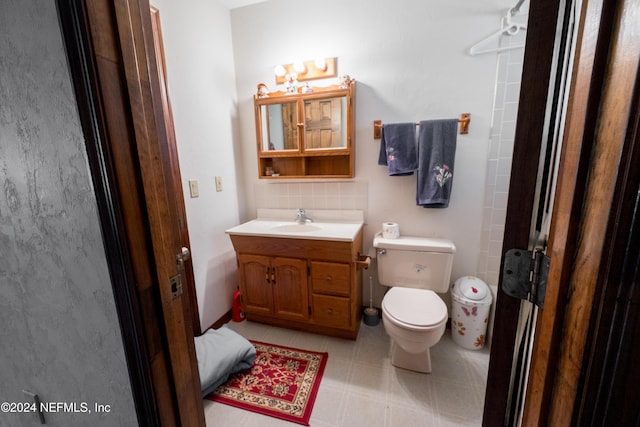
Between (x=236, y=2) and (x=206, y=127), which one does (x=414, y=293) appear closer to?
(x=206, y=127)

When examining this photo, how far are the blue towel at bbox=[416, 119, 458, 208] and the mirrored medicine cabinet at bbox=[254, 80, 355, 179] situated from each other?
486mm

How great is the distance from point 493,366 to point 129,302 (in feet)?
2.48

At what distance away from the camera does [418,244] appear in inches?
65.8

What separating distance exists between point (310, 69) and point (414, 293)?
1.76m

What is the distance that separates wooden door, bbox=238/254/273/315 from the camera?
1.82 meters

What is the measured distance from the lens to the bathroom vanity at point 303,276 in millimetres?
1662

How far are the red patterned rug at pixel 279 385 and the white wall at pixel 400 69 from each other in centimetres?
80

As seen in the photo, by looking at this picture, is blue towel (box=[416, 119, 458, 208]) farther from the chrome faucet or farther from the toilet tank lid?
the chrome faucet

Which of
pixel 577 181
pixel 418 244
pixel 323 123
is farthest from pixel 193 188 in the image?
pixel 577 181

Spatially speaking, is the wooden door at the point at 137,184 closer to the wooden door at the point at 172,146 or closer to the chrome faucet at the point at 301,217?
the wooden door at the point at 172,146

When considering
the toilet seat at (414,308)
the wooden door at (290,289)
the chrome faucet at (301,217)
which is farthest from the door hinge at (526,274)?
the chrome faucet at (301,217)

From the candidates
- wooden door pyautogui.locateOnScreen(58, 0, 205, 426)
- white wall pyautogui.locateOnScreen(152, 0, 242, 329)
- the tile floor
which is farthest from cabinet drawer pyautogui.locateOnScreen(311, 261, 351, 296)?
wooden door pyautogui.locateOnScreen(58, 0, 205, 426)

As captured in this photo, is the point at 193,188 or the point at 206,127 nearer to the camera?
the point at 193,188

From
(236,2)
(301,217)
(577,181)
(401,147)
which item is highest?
(236,2)
